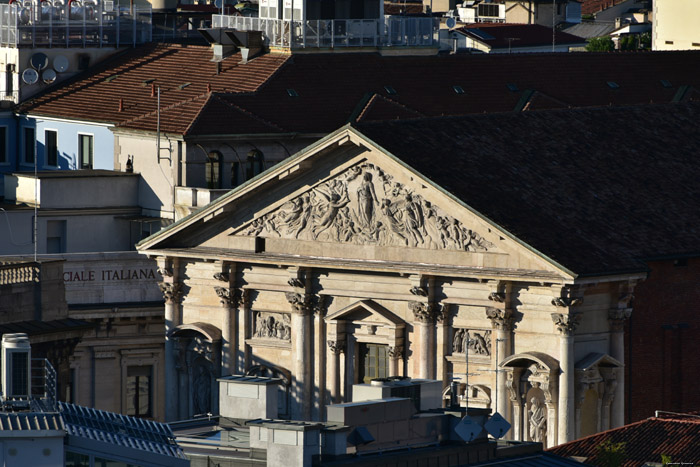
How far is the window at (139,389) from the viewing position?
408 feet

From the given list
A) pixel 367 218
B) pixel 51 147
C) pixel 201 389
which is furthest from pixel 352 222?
pixel 51 147

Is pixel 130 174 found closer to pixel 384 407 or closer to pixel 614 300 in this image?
pixel 614 300

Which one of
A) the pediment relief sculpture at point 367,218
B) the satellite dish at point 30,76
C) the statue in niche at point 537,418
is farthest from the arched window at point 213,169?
the statue in niche at point 537,418

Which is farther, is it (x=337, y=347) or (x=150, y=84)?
(x=150, y=84)

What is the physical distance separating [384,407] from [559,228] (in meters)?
25.2

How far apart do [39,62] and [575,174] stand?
44.4m

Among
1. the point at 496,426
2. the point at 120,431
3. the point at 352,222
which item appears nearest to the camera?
the point at 120,431

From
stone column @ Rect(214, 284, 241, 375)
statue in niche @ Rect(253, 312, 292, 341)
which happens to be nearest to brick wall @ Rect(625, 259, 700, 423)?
statue in niche @ Rect(253, 312, 292, 341)

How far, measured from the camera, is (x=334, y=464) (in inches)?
3024

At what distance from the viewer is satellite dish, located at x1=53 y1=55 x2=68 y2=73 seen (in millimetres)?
149000

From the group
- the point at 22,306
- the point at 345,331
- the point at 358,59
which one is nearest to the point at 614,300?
the point at 345,331

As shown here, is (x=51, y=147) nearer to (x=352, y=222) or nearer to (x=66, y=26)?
(x=66, y=26)

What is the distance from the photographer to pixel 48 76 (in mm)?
149000

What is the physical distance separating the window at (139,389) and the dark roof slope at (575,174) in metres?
19.7
